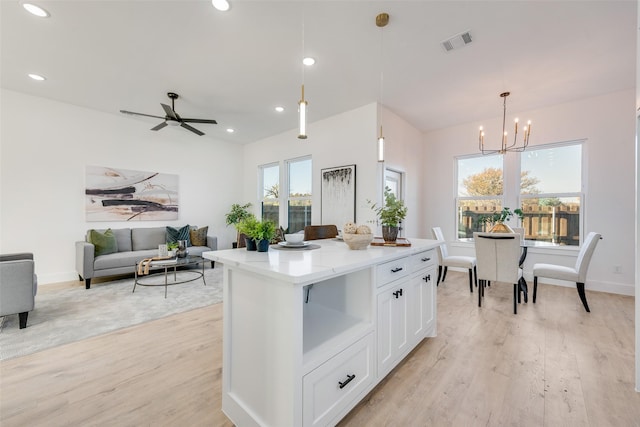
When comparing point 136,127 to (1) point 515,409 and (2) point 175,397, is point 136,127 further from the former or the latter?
(1) point 515,409

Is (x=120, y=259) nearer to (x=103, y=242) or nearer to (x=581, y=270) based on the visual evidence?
(x=103, y=242)

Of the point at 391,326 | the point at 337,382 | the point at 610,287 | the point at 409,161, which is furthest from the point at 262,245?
the point at 610,287

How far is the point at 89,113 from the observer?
4.34 metres

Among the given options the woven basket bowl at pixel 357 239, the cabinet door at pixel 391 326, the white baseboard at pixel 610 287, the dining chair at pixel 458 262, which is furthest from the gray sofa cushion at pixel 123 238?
the white baseboard at pixel 610 287

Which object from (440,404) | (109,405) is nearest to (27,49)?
(109,405)

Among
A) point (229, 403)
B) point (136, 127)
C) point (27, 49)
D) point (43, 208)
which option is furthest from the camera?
point (136, 127)

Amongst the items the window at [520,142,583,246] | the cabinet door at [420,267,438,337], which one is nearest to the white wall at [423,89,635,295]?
the window at [520,142,583,246]

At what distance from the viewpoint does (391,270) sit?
166cm

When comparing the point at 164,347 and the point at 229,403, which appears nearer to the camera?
the point at 229,403

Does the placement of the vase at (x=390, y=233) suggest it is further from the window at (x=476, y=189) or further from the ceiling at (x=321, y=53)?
the window at (x=476, y=189)

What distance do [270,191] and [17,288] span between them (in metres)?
4.37

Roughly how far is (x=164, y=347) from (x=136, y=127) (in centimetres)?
445

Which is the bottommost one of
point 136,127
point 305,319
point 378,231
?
point 305,319

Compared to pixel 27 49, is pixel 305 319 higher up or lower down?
lower down
